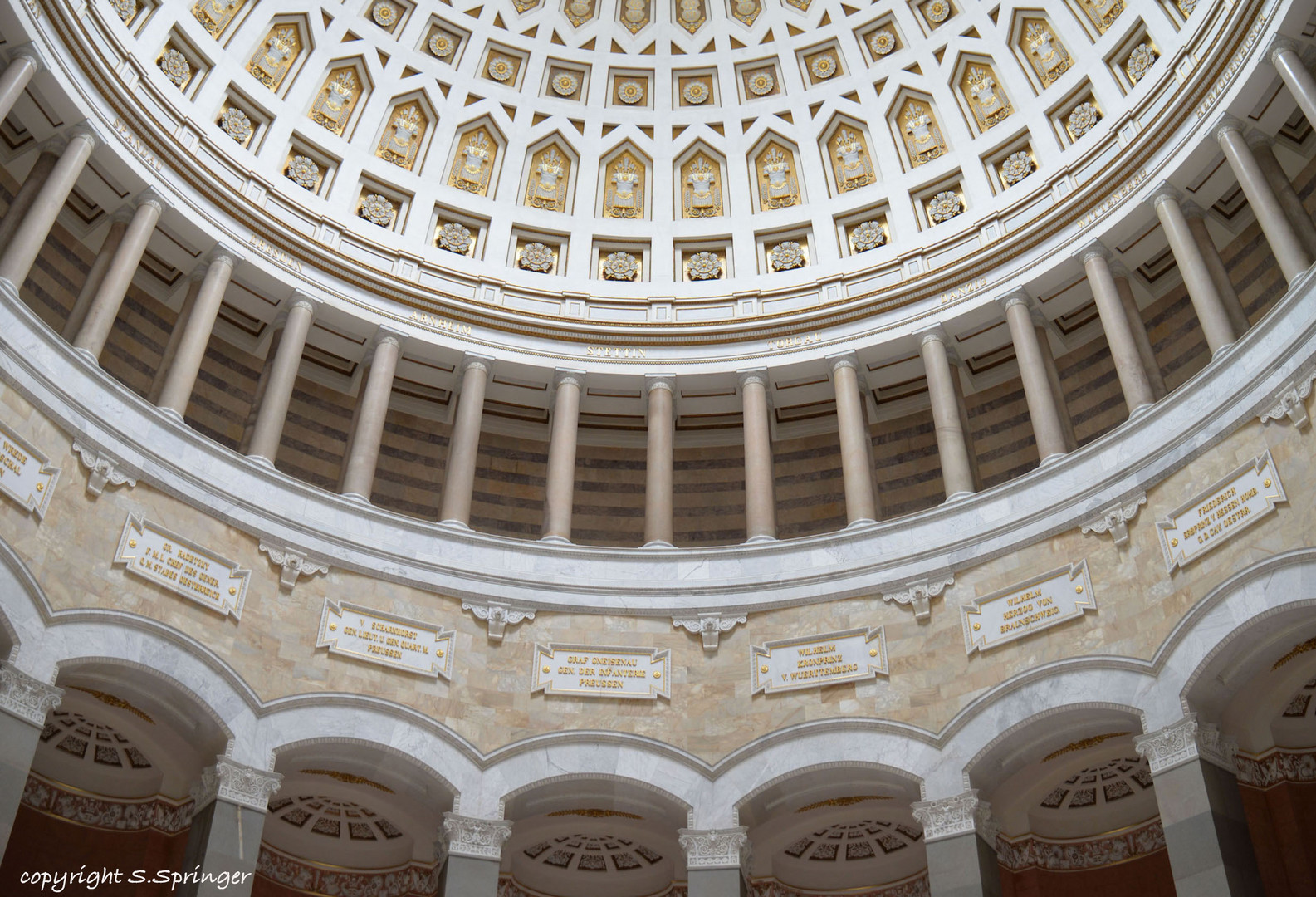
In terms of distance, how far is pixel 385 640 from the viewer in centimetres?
1867

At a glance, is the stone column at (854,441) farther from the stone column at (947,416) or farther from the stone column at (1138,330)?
the stone column at (1138,330)

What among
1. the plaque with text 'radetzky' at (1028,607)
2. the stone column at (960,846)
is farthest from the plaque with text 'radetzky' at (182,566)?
the plaque with text 'radetzky' at (1028,607)

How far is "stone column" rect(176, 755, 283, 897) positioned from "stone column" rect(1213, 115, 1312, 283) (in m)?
15.9

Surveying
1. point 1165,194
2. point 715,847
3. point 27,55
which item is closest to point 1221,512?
point 1165,194

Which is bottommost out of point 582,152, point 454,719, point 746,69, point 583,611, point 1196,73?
point 454,719

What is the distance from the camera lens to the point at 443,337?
76.5 ft

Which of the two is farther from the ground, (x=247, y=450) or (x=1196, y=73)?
(x=1196, y=73)

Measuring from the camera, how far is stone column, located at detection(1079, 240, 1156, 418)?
19109mm

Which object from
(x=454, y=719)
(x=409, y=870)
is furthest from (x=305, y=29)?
(x=409, y=870)

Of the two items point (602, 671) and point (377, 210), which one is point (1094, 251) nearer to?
point (602, 671)

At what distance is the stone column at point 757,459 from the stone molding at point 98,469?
33.0ft

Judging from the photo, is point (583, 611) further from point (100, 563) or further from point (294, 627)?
point (100, 563)

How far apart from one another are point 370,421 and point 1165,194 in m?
14.1

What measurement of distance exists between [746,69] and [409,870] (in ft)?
61.2
